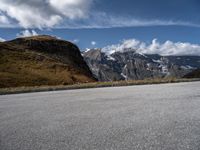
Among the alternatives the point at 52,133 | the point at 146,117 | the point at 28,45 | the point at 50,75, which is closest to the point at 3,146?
the point at 52,133

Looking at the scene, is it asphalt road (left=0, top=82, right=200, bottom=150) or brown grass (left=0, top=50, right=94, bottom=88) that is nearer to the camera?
asphalt road (left=0, top=82, right=200, bottom=150)

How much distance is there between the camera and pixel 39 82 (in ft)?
165

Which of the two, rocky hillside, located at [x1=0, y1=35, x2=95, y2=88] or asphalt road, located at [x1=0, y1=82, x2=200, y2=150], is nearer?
asphalt road, located at [x1=0, y1=82, x2=200, y2=150]

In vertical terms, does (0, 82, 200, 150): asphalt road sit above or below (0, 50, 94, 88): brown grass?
below

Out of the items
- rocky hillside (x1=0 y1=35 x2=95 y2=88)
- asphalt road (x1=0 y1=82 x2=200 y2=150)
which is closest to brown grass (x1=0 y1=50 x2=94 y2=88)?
rocky hillside (x1=0 y1=35 x2=95 y2=88)

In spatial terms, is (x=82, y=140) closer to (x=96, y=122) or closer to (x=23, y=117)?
(x=96, y=122)

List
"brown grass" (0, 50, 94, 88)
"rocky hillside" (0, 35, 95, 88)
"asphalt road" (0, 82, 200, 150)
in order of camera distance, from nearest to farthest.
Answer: "asphalt road" (0, 82, 200, 150) → "brown grass" (0, 50, 94, 88) → "rocky hillside" (0, 35, 95, 88)

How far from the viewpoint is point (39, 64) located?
2655 inches

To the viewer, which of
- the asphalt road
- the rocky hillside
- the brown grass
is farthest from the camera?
the rocky hillside

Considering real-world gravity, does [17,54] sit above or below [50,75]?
above

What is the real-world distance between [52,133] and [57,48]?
286ft

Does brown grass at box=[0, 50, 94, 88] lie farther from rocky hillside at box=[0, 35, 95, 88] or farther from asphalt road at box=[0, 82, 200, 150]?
asphalt road at box=[0, 82, 200, 150]

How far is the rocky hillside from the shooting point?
1992 inches

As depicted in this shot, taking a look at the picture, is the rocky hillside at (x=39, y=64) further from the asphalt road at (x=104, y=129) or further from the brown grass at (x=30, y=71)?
the asphalt road at (x=104, y=129)
